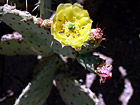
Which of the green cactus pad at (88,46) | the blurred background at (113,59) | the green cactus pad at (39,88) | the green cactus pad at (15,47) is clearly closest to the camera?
the green cactus pad at (88,46)

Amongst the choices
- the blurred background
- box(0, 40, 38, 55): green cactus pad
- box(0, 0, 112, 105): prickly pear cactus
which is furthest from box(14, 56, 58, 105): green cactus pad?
the blurred background

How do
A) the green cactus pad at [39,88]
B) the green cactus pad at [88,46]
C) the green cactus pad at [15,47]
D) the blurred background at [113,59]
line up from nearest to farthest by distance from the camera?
the green cactus pad at [88,46]
the green cactus pad at [39,88]
the green cactus pad at [15,47]
the blurred background at [113,59]

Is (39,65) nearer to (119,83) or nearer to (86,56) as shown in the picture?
(86,56)

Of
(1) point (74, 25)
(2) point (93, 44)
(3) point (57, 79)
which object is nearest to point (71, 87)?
(3) point (57, 79)

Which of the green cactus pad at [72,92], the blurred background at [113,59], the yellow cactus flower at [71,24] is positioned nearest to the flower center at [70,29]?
the yellow cactus flower at [71,24]

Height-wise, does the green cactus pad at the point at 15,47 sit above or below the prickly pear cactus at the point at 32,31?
below

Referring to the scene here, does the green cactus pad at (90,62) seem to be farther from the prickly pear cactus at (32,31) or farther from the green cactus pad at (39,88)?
the green cactus pad at (39,88)
